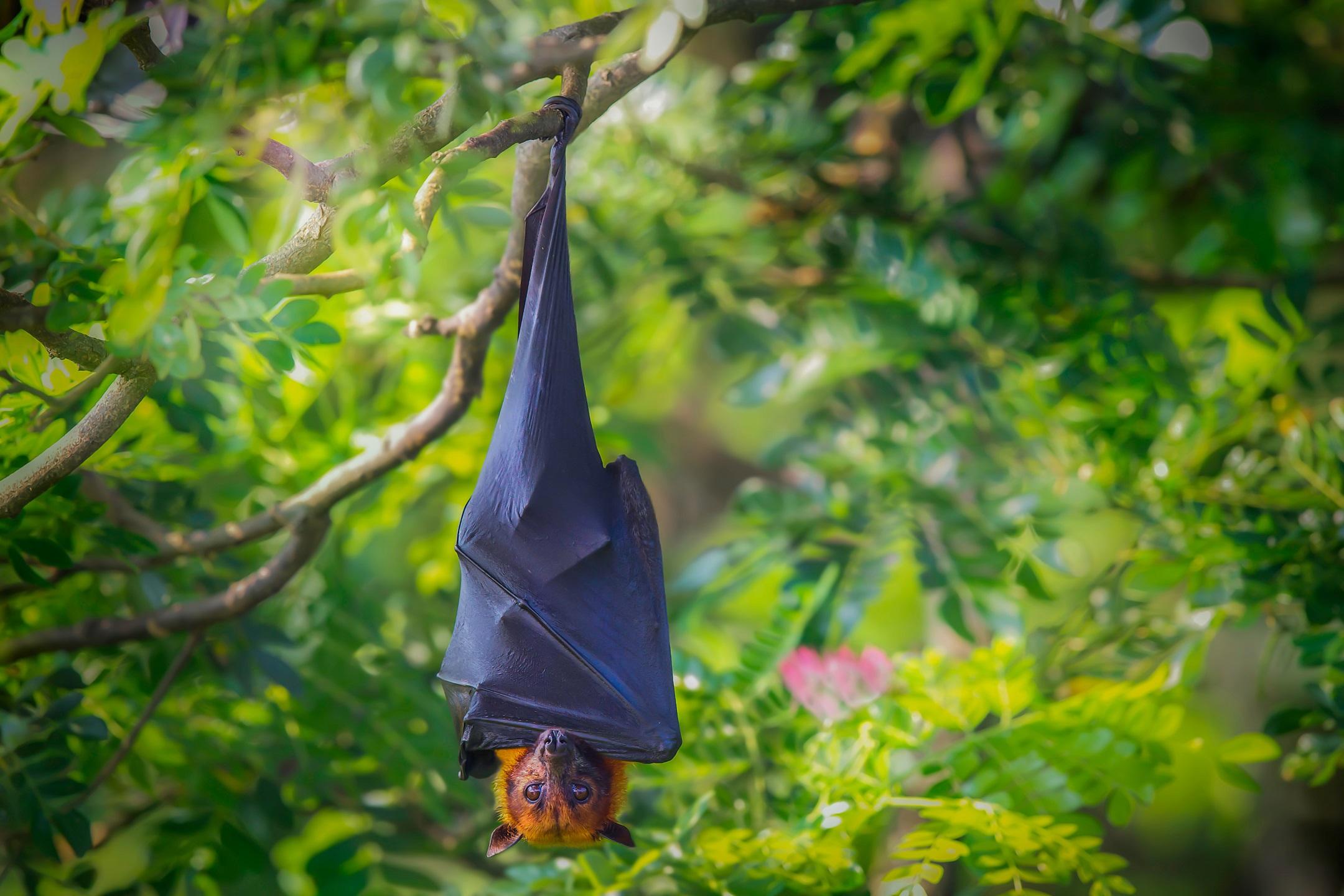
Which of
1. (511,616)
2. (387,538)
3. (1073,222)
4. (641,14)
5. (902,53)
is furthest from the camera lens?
(387,538)

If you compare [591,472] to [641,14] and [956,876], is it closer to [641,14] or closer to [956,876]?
[641,14]

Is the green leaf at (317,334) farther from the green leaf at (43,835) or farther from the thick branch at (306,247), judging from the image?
the green leaf at (43,835)

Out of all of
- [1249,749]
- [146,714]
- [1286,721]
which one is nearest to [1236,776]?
[1249,749]

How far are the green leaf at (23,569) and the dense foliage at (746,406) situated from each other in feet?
0.08

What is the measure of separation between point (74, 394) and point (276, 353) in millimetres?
304

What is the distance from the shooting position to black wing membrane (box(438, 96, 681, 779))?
147cm

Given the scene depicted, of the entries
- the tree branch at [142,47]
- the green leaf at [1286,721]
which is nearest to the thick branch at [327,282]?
the tree branch at [142,47]

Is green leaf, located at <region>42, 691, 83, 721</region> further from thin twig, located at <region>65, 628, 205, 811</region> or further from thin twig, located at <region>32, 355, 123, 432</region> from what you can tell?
thin twig, located at <region>32, 355, 123, 432</region>

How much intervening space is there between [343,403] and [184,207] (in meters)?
1.25

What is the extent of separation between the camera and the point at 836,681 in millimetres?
1859

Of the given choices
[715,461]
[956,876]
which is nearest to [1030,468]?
[956,876]

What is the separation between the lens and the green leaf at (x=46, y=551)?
1445 millimetres

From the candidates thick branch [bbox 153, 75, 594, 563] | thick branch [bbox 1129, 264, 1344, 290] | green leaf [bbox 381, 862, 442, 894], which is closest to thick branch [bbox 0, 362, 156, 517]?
thick branch [bbox 153, 75, 594, 563]

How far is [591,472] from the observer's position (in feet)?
5.19
